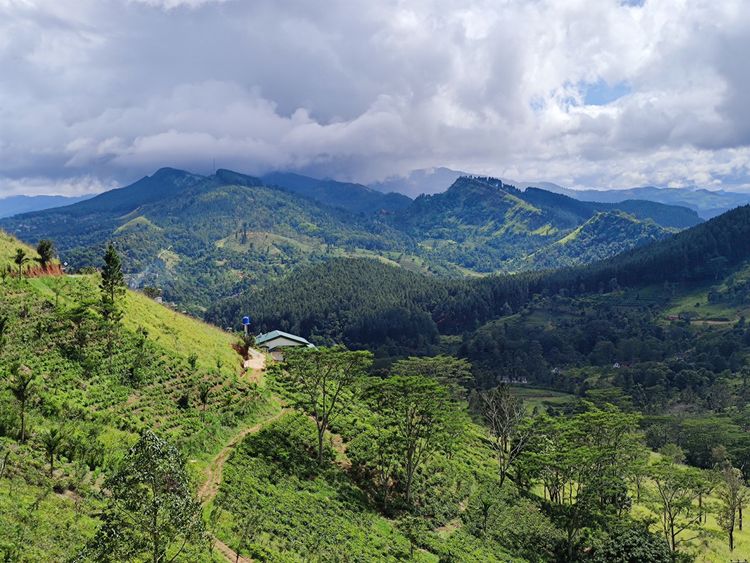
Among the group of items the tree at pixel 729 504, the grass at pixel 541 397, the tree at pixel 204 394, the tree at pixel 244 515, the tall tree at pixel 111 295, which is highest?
the tall tree at pixel 111 295

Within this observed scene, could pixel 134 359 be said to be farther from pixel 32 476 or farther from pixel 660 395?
pixel 660 395

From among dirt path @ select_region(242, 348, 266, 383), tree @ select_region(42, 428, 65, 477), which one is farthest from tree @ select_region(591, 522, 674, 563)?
tree @ select_region(42, 428, 65, 477)

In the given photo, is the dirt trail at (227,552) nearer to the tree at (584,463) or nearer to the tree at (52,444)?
the tree at (52,444)

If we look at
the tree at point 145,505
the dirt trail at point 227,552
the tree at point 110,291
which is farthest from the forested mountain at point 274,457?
the tree at point 145,505

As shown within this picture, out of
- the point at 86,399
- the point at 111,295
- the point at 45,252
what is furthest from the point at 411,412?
the point at 45,252

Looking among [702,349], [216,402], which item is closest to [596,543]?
[216,402]

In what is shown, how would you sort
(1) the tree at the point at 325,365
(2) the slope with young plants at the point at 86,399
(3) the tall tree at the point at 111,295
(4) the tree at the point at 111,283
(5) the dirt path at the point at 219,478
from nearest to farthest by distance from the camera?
(2) the slope with young plants at the point at 86,399
(5) the dirt path at the point at 219,478
(1) the tree at the point at 325,365
(3) the tall tree at the point at 111,295
(4) the tree at the point at 111,283

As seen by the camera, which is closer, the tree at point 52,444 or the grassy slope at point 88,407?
the grassy slope at point 88,407
